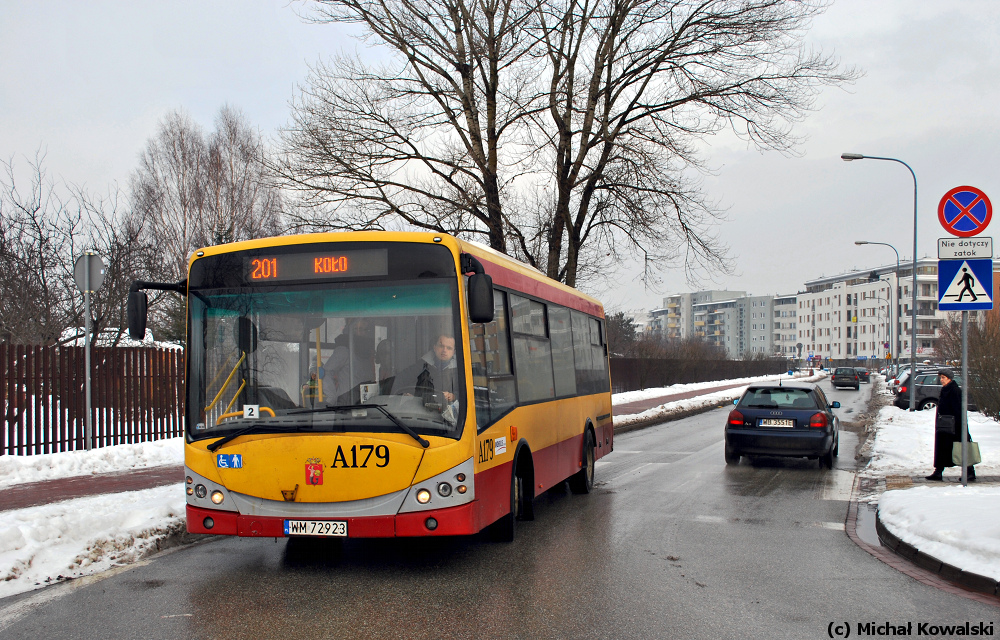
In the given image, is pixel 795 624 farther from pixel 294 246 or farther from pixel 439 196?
pixel 439 196

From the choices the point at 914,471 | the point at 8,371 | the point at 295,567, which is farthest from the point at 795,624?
the point at 8,371

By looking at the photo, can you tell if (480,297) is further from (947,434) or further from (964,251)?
(947,434)

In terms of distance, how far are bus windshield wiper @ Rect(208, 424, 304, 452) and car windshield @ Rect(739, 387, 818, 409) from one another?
9.99 meters

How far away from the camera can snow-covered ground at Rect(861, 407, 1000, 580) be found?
6.66m

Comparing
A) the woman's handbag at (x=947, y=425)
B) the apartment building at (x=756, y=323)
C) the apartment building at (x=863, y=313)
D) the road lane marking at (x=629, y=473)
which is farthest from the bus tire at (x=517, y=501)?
the apartment building at (x=756, y=323)

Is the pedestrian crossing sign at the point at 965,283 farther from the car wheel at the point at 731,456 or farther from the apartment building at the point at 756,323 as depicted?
the apartment building at the point at 756,323

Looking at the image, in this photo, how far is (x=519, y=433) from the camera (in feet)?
26.1

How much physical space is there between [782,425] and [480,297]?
940 centimetres

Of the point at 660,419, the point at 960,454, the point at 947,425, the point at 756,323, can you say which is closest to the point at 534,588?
the point at 960,454

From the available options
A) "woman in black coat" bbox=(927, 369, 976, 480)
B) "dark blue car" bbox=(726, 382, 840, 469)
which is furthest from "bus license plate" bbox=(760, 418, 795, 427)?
"woman in black coat" bbox=(927, 369, 976, 480)

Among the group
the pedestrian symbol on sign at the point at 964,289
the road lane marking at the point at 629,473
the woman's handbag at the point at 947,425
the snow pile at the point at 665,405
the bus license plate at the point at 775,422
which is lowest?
the snow pile at the point at 665,405

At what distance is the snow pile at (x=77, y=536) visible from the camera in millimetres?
6504

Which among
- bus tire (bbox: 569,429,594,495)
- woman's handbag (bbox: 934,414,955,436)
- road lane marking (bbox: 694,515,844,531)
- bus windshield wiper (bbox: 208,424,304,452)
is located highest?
bus windshield wiper (bbox: 208,424,304,452)

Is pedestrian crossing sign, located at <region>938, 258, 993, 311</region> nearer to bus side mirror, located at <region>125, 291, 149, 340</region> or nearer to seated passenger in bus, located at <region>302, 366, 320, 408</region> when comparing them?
seated passenger in bus, located at <region>302, 366, 320, 408</region>
